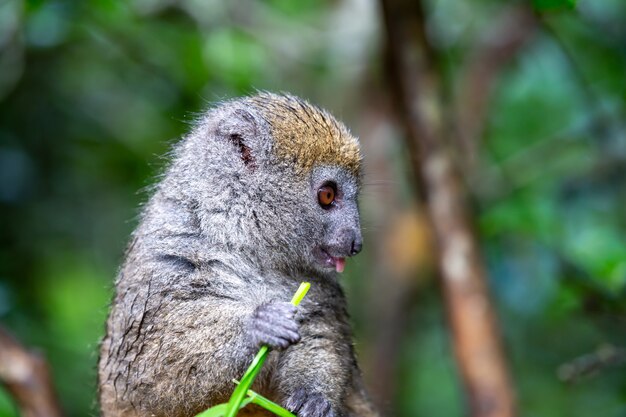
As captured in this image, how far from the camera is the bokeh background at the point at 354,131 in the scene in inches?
288

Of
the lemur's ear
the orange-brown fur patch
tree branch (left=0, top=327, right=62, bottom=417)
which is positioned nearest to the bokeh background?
tree branch (left=0, top=327, right=62, bottom=417)

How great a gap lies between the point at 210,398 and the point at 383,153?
4.81 metres

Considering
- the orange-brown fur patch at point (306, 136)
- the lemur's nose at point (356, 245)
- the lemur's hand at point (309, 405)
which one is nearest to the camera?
the lemur's hand at point (309, 405)

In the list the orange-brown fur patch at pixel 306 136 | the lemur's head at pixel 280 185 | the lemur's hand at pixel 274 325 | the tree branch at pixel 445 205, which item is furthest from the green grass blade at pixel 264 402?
the tree branch at pixel 445 205

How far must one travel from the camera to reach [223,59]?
7.21m

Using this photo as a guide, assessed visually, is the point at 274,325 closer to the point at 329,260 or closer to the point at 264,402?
the point at 264,402

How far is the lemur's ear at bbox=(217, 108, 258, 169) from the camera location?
4418mm

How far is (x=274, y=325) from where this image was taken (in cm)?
361

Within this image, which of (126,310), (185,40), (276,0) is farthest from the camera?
(276,0)

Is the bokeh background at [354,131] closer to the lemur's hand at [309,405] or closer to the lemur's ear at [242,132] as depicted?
the lemur's ear at [242,132]

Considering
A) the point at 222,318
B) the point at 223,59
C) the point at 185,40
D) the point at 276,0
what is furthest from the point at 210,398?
the point at 276,0

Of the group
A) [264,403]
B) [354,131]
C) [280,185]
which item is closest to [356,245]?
[280,185]

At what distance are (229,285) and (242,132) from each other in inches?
31.4

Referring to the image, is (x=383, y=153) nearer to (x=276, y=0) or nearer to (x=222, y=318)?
(x=276, y=0)
